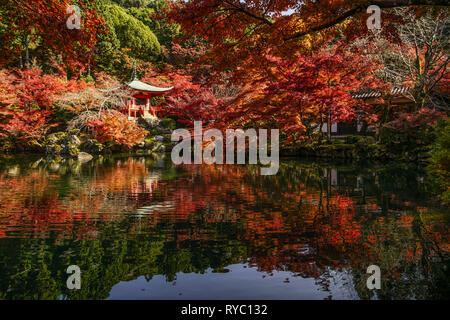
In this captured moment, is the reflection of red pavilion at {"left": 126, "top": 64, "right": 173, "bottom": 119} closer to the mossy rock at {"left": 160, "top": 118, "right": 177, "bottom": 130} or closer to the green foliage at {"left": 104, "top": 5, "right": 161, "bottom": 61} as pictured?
the mossy rock at {"left": 160, "top": 118, "right": 177, "bottom": 130}

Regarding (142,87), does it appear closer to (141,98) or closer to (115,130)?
(141,98)

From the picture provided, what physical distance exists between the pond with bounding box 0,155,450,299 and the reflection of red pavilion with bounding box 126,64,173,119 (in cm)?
1757

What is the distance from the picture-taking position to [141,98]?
80.3ft

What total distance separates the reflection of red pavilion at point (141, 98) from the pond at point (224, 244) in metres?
17.6

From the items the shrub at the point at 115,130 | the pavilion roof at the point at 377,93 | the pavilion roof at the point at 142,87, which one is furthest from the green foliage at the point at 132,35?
the pavilion roof at the point at 377,93

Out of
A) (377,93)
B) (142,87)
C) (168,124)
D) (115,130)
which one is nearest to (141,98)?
(142,87)

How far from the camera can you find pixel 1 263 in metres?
2.74

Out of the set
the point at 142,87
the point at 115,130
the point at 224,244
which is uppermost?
the point at 142,87

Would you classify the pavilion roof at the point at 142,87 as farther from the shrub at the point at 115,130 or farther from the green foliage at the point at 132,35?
the green foliage at the point at 132,35

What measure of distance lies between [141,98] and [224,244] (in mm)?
22682

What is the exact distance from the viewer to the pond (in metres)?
2.35

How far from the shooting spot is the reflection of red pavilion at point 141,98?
22859 mm

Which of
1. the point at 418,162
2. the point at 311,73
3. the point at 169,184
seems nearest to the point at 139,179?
the point at 169,184

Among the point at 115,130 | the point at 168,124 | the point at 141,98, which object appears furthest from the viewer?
the point at 141,98
